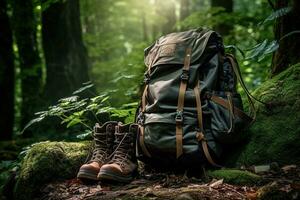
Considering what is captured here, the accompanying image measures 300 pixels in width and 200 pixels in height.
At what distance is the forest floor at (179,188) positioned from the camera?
2235 millimetres

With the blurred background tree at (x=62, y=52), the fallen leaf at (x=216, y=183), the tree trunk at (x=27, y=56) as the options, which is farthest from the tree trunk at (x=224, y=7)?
the fallen leaf at (x=216, y=183)

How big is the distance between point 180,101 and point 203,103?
0.20 m

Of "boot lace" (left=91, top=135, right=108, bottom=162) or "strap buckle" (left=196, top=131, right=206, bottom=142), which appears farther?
"boot lace" (left=91, top=135, right=108, bottom=162)

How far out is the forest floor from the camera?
2235mm

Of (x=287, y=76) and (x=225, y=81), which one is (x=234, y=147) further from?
(x=287, y=76)

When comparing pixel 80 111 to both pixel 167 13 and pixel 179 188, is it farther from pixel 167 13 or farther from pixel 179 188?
pixel 167 13

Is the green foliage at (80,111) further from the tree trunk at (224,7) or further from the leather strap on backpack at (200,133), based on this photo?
the tree trunk at (224,7)

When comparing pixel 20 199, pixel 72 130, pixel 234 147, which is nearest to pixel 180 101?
pixel 234 147

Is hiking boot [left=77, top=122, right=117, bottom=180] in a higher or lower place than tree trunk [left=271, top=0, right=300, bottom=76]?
lower

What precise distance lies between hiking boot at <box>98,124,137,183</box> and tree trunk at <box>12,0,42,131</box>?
14.2ft

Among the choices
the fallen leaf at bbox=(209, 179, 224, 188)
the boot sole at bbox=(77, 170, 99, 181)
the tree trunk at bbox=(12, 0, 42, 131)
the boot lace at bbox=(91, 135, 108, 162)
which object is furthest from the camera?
the tree trunk at bbox=(12, 0, 42, 131)

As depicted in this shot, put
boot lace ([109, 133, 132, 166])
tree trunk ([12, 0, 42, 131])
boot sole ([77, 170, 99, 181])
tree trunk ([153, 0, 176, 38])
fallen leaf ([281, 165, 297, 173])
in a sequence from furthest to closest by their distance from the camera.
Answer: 1. tree trunk ([153, 0, 176, 38])
2. tree trunk ([12, 0, 42, 131])
3. boot lace ([109, 133, 132, 166])
4. boot sole ([77, 170, 99, 181])
5. fallen leaf ([281, 165, 297, 173])

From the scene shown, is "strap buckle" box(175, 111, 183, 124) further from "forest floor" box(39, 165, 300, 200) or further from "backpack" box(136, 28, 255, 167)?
"forest floor" box(39, 165, 300, 200)

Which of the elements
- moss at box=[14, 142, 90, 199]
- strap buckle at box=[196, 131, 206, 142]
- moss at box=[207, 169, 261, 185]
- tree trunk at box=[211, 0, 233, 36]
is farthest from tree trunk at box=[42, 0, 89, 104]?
moss at box=[207, 169, 261, 185]
